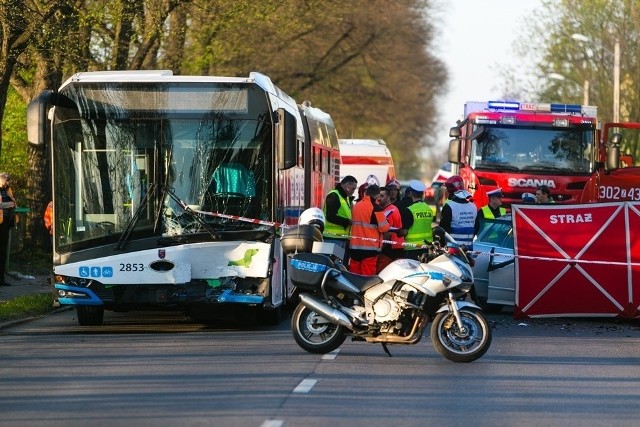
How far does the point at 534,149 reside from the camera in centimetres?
2725

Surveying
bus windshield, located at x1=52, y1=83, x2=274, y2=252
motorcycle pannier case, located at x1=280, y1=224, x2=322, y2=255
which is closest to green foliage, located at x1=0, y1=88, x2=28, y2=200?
bus windshield, located at x1=52, y1=83, x2=274, y2=252

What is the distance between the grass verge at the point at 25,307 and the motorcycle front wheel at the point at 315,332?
5.23 m

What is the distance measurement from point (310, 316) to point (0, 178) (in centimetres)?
961

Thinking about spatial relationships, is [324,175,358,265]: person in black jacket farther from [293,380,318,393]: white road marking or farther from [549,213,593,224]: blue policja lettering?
[293,380,318,393]: white road marking

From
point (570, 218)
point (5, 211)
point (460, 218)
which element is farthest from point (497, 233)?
point (5, 211)

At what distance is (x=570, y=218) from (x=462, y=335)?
5.16 meters

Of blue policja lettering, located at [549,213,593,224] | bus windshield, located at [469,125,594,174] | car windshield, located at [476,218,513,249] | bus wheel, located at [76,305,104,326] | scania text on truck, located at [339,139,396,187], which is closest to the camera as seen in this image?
bus wheel, located at [76,305,104,326]

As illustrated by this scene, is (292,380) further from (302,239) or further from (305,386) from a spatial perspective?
(302,239)

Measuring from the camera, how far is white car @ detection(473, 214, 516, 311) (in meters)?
18.7

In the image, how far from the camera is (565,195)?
26953 mm

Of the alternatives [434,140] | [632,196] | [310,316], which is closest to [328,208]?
[310,316]

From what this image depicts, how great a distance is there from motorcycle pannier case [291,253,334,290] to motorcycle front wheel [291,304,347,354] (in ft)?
0.81

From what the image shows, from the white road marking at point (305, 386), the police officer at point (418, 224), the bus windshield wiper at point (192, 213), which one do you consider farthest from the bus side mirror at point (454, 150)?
the white road marking at point (305, 386)

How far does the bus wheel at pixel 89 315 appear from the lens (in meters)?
16.9
